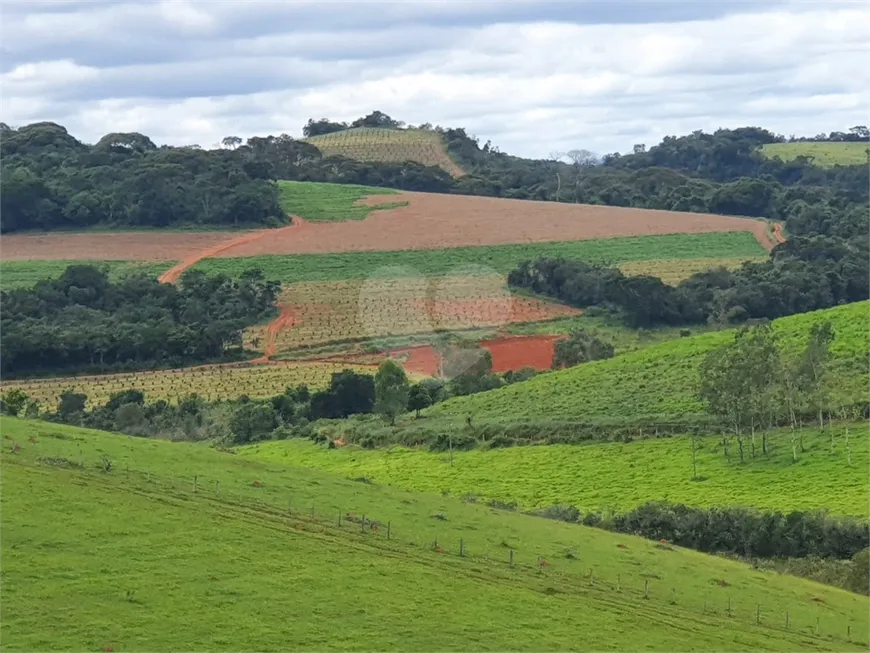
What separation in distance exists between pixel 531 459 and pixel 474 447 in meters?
3.76

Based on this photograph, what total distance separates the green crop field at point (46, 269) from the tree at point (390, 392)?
39.3 m

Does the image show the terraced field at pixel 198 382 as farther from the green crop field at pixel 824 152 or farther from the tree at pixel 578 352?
the green crop field at pixel 824 152

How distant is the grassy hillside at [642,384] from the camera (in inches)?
2007

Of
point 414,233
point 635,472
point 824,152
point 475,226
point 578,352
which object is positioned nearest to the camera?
point 635,472

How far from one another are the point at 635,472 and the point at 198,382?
30.9 metres

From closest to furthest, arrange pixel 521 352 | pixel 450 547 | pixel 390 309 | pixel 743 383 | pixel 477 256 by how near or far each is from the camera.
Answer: pixel 450 547, pixel 743 383, pixel 521 352, pixel 390 309, pixel 477 256

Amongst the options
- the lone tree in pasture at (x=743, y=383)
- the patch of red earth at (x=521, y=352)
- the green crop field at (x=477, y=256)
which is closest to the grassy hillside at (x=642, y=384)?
the lone tree in pasture at (x=743, y=383)

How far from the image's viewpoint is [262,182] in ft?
362

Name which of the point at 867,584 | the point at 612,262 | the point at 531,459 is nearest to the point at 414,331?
the point at 612,262

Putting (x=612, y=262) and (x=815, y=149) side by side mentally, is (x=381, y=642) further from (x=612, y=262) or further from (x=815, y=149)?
(x=815, y=149)

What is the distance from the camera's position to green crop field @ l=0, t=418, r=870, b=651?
2119 cm

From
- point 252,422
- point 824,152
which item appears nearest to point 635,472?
point 252,422

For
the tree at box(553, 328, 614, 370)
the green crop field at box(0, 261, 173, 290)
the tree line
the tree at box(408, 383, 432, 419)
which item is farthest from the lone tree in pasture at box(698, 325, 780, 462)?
the green crop field at box(0, 261, 173, 290)

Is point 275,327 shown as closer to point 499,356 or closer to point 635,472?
point 499,356
